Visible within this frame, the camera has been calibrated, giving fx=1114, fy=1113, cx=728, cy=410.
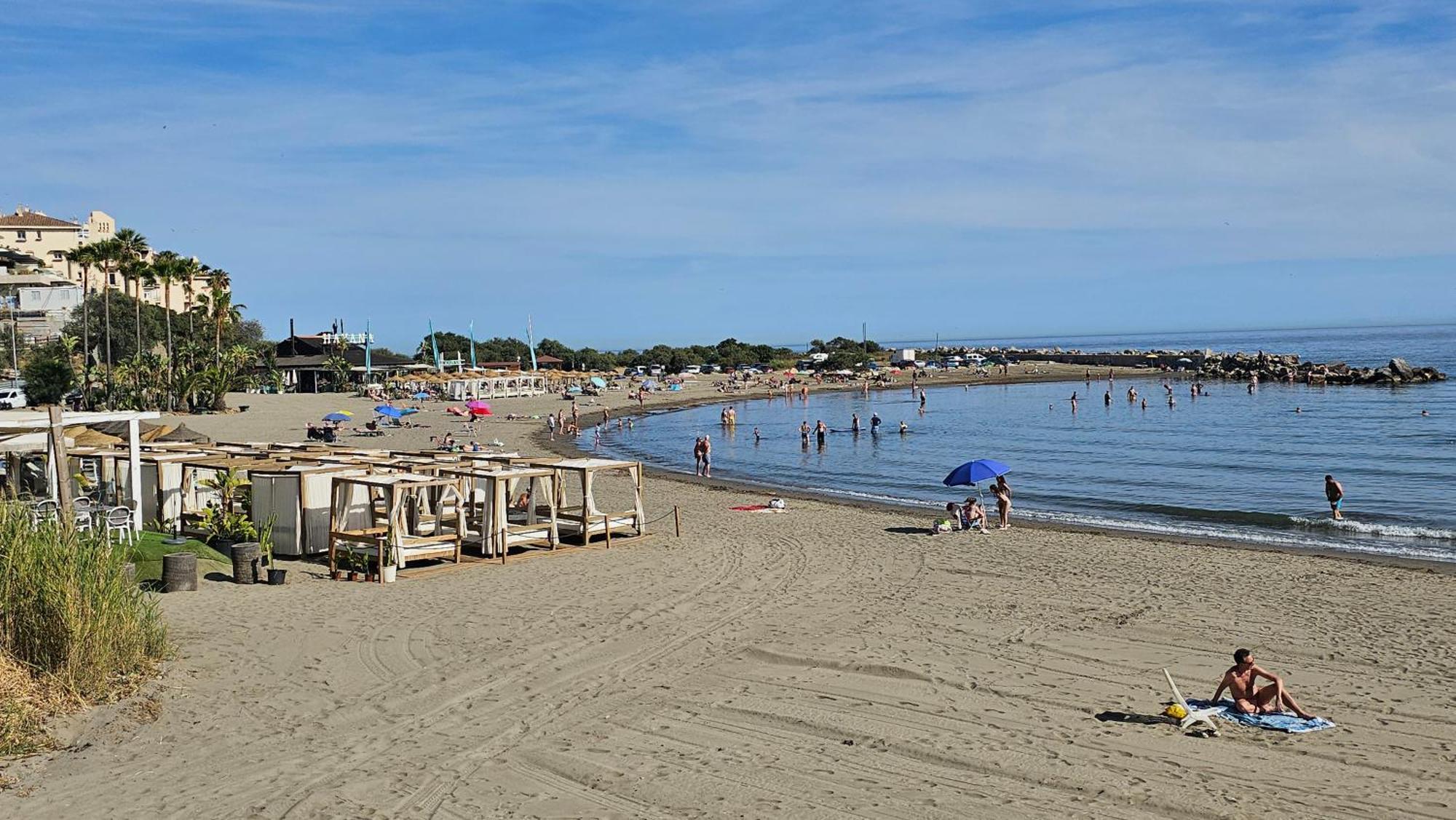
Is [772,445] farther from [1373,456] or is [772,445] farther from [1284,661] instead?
[1284,661]

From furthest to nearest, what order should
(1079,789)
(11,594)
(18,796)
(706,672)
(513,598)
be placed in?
(513,598), (706,672), (11,594), (1079,789), (18,796)

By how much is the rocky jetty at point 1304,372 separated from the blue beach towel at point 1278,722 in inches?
2928

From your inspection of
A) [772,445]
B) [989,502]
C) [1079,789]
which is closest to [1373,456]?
[989,502]

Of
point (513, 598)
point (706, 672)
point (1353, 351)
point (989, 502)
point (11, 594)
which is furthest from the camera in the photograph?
point (1353, 351)

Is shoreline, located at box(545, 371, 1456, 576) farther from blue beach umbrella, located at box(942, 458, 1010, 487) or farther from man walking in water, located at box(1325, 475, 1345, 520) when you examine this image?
man walking in water, located at box(1325, 475, 1345, 520)

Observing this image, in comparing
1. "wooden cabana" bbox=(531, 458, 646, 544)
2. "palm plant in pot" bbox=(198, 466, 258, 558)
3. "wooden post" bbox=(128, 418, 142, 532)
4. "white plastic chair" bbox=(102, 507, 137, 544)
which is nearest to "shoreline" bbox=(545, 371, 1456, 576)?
"wooden cabana" bbox=(531, 458, 646, 544)

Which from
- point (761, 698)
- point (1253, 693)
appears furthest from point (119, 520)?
point (1253, 693)

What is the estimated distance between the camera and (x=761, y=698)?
9.55 metres

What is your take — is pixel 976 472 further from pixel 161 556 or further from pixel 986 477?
pixel 161 556

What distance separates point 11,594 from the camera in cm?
871

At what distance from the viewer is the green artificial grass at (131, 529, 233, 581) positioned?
44.4ft

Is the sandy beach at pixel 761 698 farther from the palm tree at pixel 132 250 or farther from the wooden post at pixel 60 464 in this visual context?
the palm tree at pixel 132 250

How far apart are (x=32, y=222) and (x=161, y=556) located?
74.5 m

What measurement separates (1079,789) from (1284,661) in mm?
4863
